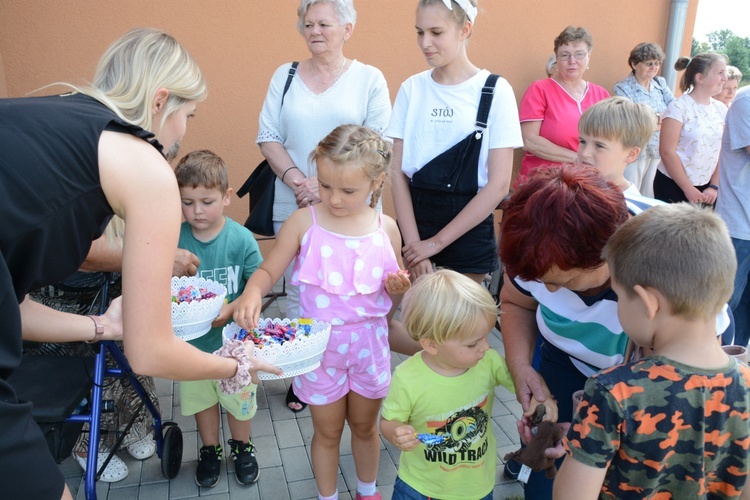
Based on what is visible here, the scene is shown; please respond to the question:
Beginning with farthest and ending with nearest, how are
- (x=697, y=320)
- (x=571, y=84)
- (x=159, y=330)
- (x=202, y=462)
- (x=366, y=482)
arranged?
(x=571, y=84) < (x=202, y=462) < (x=366, y=482) < (x=159, y=330) < (x=697, y=320)

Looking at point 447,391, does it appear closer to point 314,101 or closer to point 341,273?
point 341,273

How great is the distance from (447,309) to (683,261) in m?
0.78

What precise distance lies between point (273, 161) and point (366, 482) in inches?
63.0

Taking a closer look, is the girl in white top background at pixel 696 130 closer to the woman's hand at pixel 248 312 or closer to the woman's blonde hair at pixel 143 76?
the woman's hand at pixel 248 312

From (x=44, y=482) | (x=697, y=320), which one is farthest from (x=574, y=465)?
(x=44, y=482)

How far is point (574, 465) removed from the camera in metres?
1.29

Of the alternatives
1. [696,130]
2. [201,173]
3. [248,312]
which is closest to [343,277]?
[248,312]

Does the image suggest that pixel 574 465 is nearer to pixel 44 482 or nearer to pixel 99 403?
pixel 44 482

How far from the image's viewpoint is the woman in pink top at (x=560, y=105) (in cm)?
459

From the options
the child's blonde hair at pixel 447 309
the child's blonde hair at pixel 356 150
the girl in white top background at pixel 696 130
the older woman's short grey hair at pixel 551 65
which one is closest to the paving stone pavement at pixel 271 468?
the child's blonde hair at pixel 447 309

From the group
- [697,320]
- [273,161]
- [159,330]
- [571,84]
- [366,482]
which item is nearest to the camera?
[697,320]

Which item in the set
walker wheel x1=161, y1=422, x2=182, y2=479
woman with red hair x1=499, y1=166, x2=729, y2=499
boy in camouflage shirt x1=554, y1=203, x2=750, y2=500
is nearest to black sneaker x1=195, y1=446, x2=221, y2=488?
walker wheel x1=161, y1=422, x2=182, y2=479

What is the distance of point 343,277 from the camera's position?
2.32 metres

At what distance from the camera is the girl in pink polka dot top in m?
2.28
